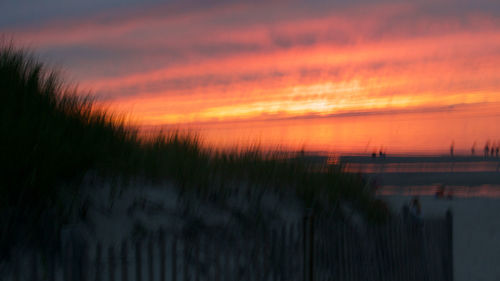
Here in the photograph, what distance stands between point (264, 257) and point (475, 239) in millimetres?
14290

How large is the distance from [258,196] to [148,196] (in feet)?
6.31

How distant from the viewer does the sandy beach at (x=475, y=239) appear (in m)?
12.4

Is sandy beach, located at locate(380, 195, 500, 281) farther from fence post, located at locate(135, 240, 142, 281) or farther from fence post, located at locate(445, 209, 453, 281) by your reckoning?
fence post, located at locate(135, 240, 142, 281)

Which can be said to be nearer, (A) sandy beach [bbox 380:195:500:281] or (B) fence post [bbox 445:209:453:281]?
(B) fence post [bbox 445:209:453:281]

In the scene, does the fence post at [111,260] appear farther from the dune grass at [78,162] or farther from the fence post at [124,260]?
the dune grass at [78,162]

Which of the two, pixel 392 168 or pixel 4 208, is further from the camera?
pixel 392 168

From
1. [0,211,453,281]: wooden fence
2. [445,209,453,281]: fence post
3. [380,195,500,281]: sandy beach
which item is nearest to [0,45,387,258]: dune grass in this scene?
[0,211,453,281]: wooden fence

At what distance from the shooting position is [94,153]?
5.61 metres

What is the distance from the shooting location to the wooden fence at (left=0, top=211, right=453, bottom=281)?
3.79 m

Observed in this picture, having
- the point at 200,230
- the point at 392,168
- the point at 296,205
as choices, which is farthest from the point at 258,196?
the point at 392,168

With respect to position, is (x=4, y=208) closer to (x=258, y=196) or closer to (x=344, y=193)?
(x=258, y=196)

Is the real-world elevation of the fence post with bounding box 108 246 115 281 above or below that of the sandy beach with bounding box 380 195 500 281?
above

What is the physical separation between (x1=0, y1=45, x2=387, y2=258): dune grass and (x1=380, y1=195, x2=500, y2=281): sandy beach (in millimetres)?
2859

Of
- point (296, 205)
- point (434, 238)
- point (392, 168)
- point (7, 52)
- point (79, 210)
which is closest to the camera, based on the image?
point (79, 210)
